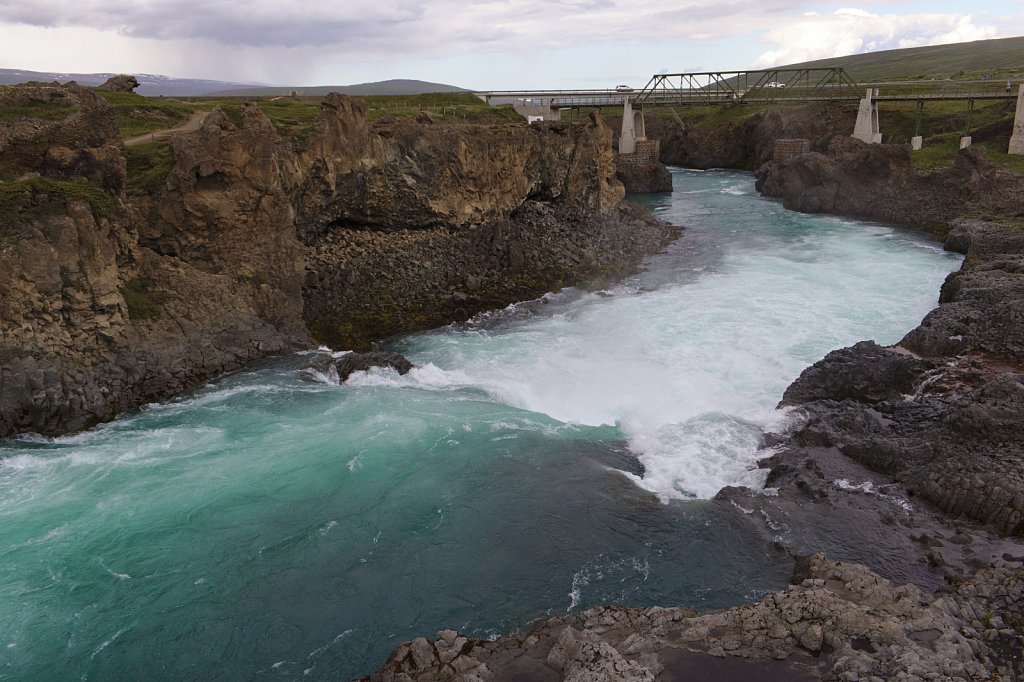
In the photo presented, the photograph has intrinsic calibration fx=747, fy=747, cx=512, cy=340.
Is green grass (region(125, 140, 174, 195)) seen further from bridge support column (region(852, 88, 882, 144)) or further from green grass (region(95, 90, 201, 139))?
bridge support column (region(852, 88, 882, 144))

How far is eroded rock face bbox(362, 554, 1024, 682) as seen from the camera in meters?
12.5

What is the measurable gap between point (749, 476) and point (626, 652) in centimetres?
915

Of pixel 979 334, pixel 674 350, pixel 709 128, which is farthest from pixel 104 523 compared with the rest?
pixel 709 128

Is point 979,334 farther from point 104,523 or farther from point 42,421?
point 42,421

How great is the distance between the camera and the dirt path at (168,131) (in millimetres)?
33438

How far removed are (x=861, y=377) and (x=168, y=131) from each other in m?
32.1

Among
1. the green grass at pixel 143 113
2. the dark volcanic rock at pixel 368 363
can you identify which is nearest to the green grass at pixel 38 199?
the green grass at pixel 143 113

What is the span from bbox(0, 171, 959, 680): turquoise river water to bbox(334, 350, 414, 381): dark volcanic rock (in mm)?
501

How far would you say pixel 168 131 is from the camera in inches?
1407

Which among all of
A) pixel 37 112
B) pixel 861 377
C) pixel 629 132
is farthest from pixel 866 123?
pixel 37 112

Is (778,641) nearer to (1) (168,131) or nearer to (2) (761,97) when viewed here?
(1) (168,131)

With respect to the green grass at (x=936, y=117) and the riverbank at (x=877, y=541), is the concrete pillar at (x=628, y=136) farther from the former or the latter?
the riverbank at (x=877, y=541)

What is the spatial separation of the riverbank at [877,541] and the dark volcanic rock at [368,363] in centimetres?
1364

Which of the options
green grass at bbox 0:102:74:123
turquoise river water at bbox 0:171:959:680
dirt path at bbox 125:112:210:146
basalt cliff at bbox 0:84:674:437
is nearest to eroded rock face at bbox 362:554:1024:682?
turquoise river water at bbox 0:171:959:680
